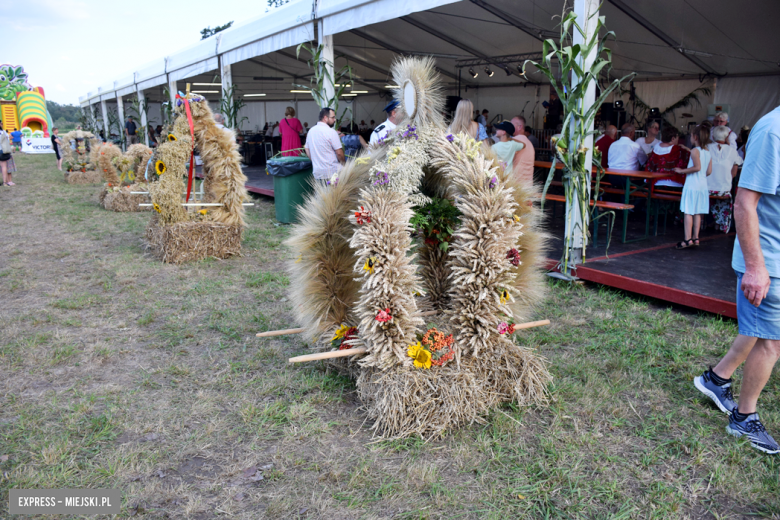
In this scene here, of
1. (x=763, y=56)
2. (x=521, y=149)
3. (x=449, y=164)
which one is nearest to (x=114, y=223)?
(x=521, y=149)

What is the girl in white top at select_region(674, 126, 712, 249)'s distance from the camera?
5.43 meters

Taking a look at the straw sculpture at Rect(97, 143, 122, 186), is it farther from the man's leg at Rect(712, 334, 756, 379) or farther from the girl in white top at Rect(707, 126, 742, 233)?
the man's leg at Rect(712, 334, 756, 379)

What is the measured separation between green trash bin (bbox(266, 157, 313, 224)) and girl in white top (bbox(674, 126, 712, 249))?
16.0ft

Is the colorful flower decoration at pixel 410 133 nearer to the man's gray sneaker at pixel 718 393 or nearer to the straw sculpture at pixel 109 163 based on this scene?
the man's gray sneaker at pixel 718 393

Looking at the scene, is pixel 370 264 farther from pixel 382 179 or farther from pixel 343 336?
pixel 343 336

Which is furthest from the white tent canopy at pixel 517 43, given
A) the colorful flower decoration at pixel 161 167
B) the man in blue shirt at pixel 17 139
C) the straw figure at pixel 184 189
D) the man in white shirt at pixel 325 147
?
the man in blue shirt at pixel 17 139

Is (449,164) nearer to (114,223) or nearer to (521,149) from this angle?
(521,149)

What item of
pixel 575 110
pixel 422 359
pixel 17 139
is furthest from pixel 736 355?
pixel 17 139

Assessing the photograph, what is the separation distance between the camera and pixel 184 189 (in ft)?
20.2

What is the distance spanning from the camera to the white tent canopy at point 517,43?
7.88 meters

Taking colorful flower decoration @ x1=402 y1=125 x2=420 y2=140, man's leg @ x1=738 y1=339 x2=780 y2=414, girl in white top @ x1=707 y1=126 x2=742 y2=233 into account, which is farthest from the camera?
girl in white top @ x1=707 y1=126 x2=742 y2=233

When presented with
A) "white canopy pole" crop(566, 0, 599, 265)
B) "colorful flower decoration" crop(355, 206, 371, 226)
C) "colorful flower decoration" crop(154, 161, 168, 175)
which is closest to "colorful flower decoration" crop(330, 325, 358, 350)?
"colorful flower decoration" crop(355, 206, 371, 226)

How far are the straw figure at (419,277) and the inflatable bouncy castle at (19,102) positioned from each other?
32037 mm

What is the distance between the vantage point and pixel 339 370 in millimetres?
3189
